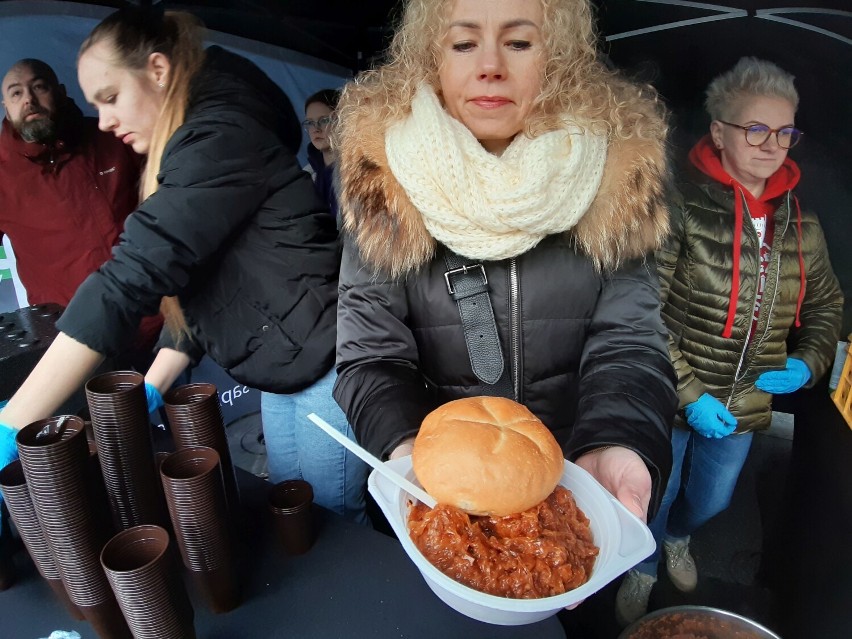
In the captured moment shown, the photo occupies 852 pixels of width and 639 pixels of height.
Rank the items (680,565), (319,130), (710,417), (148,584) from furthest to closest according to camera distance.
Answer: (319,130) → (680,565) → (710,417) → (148,584)

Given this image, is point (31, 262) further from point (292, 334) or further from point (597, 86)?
point (597, 86)

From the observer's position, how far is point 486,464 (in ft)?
3.21

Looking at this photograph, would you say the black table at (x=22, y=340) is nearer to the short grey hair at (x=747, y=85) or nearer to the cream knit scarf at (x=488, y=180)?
the cream knit scarf at (x=488, y=180)

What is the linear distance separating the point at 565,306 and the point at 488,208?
1.08ft

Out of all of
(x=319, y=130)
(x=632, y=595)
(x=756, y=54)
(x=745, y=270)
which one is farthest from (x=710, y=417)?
(x=319, y=130)

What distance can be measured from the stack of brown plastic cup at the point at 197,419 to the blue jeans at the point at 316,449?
0.60 meters

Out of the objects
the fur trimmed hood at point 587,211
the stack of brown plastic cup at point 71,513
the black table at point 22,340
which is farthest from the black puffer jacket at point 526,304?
the black table at point 22,340

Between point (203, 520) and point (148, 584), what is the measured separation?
144mm

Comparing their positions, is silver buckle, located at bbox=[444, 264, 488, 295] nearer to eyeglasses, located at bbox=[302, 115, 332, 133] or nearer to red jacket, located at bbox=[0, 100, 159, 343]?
red jacket, located at bbox=[0, 100, 159, 343]

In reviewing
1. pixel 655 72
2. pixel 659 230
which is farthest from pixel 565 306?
pixel 655 72

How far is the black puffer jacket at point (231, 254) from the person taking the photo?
4.78 ft

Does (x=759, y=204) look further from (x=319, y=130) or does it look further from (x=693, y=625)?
(x=319, y=130)

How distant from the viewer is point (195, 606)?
115 cm

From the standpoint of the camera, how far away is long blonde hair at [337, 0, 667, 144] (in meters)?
1.27
